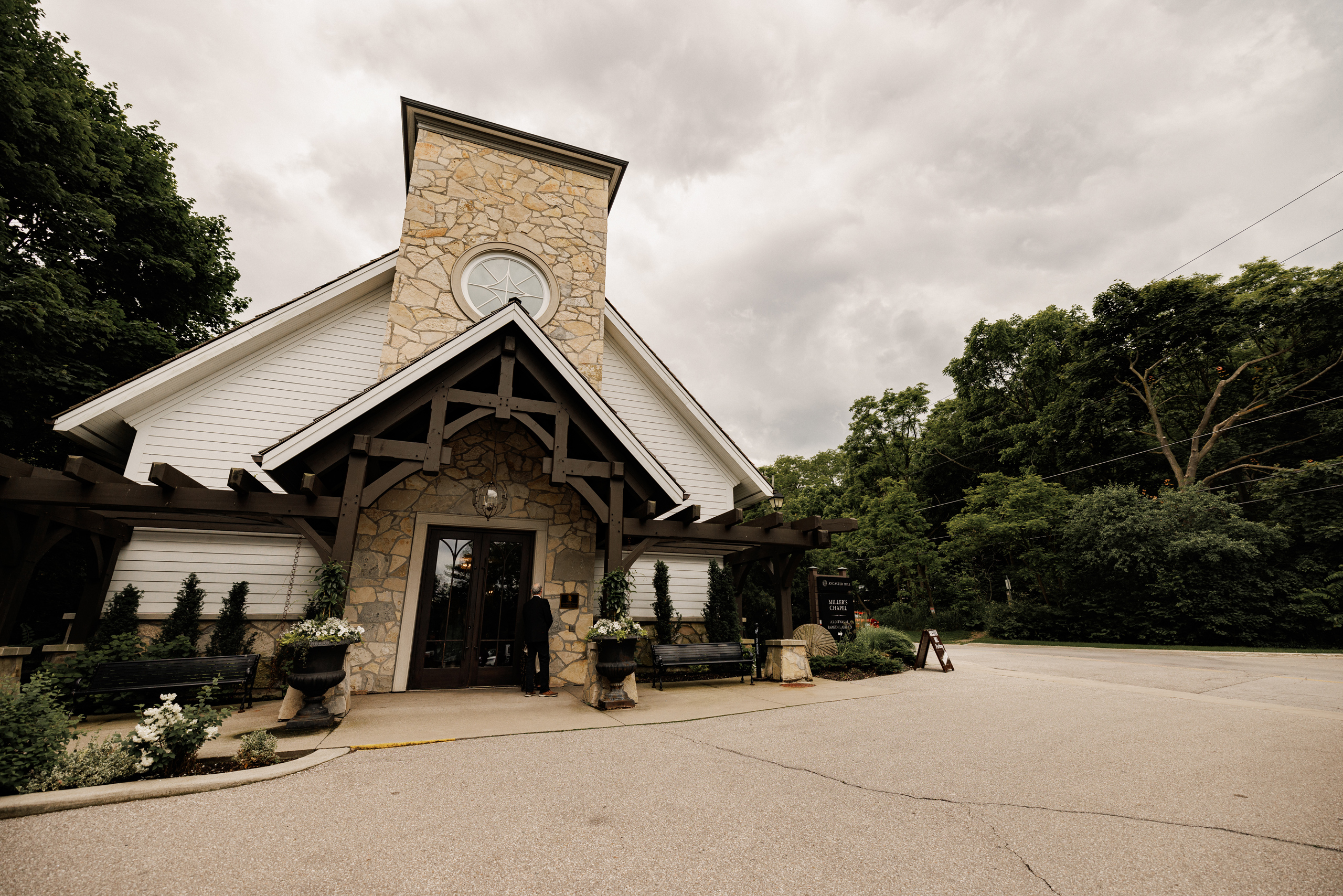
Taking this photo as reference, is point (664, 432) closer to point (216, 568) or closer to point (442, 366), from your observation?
point (442, 366)

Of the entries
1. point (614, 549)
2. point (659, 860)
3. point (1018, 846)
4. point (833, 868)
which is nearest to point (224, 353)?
point (614, 549)

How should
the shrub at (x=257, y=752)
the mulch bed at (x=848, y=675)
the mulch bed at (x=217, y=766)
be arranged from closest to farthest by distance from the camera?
the mulch bed at (x=217, y=766) → the shrub at (x=257, y=752) → the mulch bed at (x=848, y=675)

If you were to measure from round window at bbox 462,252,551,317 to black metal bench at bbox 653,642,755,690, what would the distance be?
21.0 feet

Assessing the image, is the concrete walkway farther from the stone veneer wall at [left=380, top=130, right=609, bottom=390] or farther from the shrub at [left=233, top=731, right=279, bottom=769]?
the stone veneer wall at [left=380, top=130, right=609, bottom=390]

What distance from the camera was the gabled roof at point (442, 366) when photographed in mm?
6270

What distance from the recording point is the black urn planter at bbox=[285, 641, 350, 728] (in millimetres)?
5395

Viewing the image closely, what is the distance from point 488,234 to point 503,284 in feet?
3.30

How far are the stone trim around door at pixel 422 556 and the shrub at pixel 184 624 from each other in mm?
2645

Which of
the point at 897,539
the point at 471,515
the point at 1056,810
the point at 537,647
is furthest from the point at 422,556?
the point at 897,539

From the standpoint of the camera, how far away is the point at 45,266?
1058 centimetres

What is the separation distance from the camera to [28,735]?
3611mm

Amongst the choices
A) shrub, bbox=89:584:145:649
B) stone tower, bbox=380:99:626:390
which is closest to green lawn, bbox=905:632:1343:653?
stone tower, bbox=380:99:626:390

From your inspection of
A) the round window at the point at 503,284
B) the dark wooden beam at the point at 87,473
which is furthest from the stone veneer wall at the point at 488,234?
the dark wooden beam at the point at 87,473

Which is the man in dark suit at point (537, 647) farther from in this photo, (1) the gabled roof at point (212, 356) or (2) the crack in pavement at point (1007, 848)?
(1) the gabled roof at point (212, 356)
